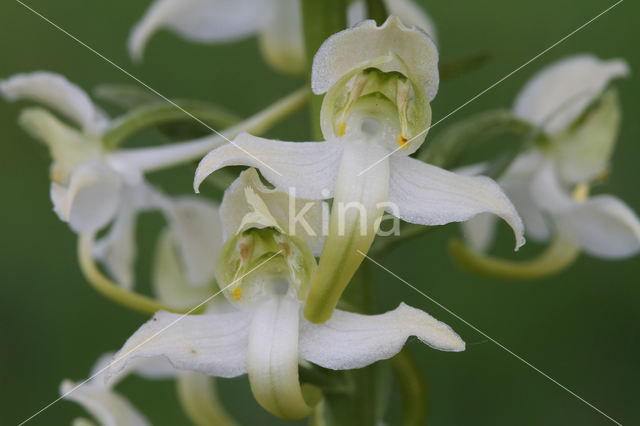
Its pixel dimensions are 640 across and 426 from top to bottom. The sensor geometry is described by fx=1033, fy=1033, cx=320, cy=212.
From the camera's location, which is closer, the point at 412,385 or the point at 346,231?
the point at 346,231

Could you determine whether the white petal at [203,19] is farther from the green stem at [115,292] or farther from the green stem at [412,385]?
the green stem at [412,385]

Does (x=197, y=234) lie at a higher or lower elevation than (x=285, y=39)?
lower

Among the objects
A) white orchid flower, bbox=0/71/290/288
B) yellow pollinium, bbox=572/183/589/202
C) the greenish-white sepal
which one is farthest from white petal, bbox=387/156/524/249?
yellow pollinium, bbox=572/183/589/202

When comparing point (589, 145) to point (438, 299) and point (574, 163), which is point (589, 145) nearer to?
point (574, 163)

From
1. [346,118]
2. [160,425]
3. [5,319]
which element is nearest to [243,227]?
[346,118]

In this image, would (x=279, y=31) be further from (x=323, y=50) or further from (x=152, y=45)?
(x=152, y=45)

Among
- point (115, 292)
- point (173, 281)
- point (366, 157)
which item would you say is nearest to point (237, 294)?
point (366, 157)

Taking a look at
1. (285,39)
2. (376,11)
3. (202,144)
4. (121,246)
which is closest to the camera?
(376,11)
